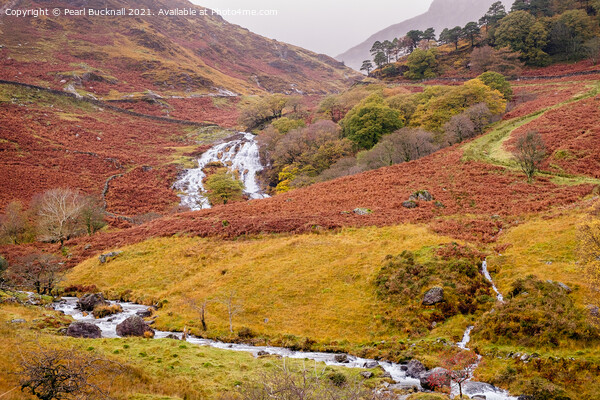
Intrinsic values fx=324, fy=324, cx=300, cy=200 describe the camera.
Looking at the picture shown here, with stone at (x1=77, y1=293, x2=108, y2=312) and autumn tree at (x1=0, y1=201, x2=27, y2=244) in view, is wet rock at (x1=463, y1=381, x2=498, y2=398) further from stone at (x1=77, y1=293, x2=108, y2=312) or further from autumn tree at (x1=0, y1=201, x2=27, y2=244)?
autumn tree at (x1=0, y1=201, x2=27, y2=244)

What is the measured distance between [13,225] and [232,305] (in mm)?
Result: 41706

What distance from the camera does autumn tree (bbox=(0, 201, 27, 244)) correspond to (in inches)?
1807

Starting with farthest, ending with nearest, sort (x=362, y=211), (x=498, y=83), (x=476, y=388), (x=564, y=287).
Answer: (x=498, y=83), (x=362, y=211), (x=564, y=287), (x=476, y=388)

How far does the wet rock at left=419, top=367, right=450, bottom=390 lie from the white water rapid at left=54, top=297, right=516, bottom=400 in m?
0.34

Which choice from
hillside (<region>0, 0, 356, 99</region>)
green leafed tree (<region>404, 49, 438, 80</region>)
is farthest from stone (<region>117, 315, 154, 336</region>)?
green leafed tree (<region>404, 49, 438, 80</region>)

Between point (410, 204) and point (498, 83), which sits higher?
point (498, 83)

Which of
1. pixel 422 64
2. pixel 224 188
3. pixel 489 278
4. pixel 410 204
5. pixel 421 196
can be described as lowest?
pixel 489 278

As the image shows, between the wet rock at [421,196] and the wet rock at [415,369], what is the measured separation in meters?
22.6

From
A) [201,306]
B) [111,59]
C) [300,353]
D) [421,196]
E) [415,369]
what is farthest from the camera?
[111,59]

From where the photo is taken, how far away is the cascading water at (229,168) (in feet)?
240

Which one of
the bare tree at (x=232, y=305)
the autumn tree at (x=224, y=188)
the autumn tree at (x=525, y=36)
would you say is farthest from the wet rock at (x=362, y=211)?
the autumn tree at (x=525, y=36)

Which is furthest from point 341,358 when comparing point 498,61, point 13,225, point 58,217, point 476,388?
point 498,61

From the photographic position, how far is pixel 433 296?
2158 centimetres

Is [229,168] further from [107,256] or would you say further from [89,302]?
[89,302]
